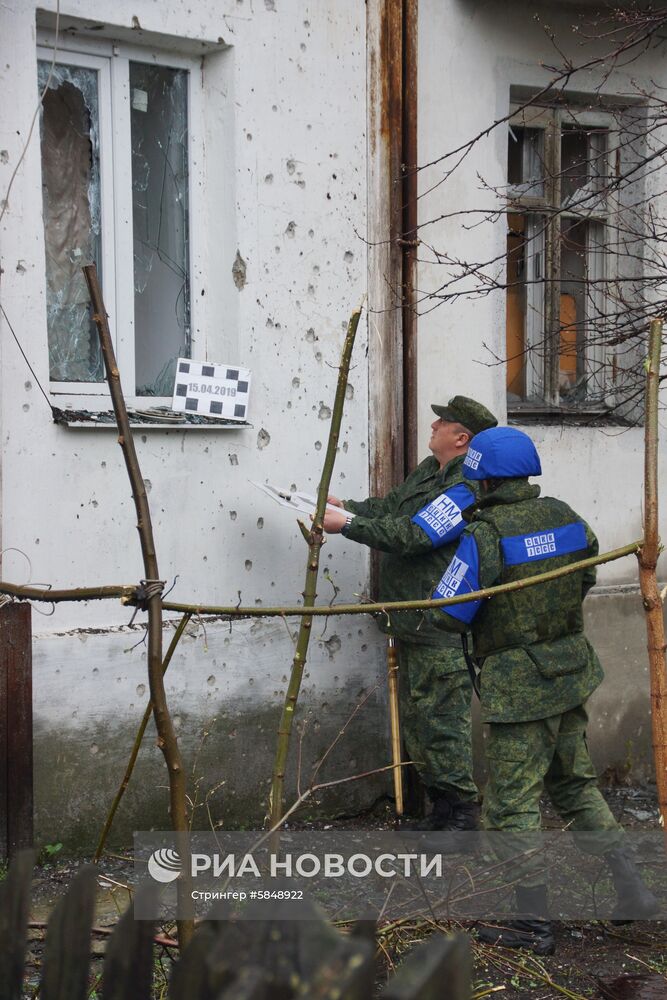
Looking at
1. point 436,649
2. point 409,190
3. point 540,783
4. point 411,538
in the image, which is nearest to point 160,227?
point 409,190

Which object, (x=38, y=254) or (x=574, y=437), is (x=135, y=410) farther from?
(x=574, y=437)

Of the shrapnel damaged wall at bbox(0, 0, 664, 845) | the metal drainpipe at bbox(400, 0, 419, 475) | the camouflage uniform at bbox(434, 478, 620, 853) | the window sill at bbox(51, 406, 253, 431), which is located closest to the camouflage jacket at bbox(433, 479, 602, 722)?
the camouflage uniform at bbox(434, 478, 620, 853)

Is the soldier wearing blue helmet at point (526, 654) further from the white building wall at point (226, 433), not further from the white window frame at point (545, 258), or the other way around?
the white window frame at point (545, 258)

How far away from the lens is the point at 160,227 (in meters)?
5.34

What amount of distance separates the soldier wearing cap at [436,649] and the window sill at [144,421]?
589 mm

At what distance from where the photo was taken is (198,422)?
5.12 m

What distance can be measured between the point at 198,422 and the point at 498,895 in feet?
7.40

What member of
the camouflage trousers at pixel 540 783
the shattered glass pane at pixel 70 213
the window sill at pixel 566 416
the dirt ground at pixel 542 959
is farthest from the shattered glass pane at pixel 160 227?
the camouflage trousers at pixel 540 783

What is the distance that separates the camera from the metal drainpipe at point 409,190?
5.62 m

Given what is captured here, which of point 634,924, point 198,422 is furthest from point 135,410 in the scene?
point 634,924

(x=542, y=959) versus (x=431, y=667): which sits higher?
(x=431, y=667)

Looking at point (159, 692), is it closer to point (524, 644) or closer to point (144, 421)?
point (524, 644)

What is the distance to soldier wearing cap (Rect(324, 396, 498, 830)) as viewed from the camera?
17.1 feet

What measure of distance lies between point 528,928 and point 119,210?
3.30 m
